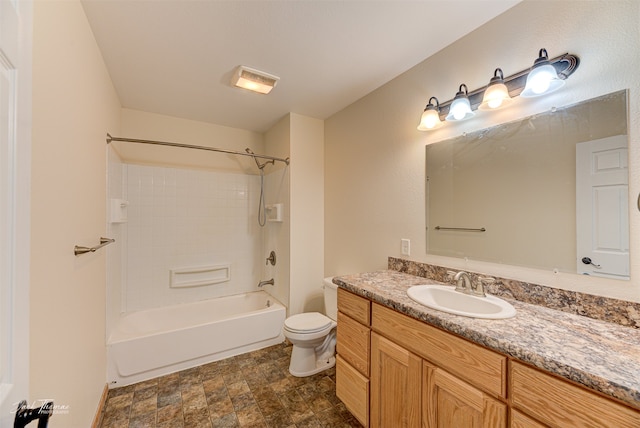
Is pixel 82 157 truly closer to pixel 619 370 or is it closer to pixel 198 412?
pixel 198 412

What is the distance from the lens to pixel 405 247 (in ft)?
6.09

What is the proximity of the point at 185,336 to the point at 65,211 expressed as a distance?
153 centimetres

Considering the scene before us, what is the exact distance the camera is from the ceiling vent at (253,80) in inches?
73.7

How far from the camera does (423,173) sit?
A: 1.75m

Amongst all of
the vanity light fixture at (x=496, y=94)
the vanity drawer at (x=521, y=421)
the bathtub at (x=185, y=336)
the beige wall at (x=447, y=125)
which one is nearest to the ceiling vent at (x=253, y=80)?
the beige wall at (x=447, y=125)

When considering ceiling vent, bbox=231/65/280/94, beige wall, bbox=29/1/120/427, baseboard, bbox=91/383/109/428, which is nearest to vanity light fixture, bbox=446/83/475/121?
ceiling vent, bbox=231/65/280/94

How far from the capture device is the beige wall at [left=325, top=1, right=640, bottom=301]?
3.31 ft

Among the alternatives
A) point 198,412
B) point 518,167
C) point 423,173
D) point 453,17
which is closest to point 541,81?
point 518,167

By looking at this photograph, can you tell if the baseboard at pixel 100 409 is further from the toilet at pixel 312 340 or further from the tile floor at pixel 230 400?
the toilet at pixel 312 340

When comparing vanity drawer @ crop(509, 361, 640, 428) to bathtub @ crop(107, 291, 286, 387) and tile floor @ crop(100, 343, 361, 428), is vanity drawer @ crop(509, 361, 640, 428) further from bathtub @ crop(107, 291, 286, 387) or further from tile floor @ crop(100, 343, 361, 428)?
bathtub @ crop(107, 291, 286, 387)

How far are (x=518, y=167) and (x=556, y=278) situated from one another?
1.84 ft

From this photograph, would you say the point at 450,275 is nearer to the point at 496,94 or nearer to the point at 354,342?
the point at 354,342

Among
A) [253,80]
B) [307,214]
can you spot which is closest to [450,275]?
[307,214]

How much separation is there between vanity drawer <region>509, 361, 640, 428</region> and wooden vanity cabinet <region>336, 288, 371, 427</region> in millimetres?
708
